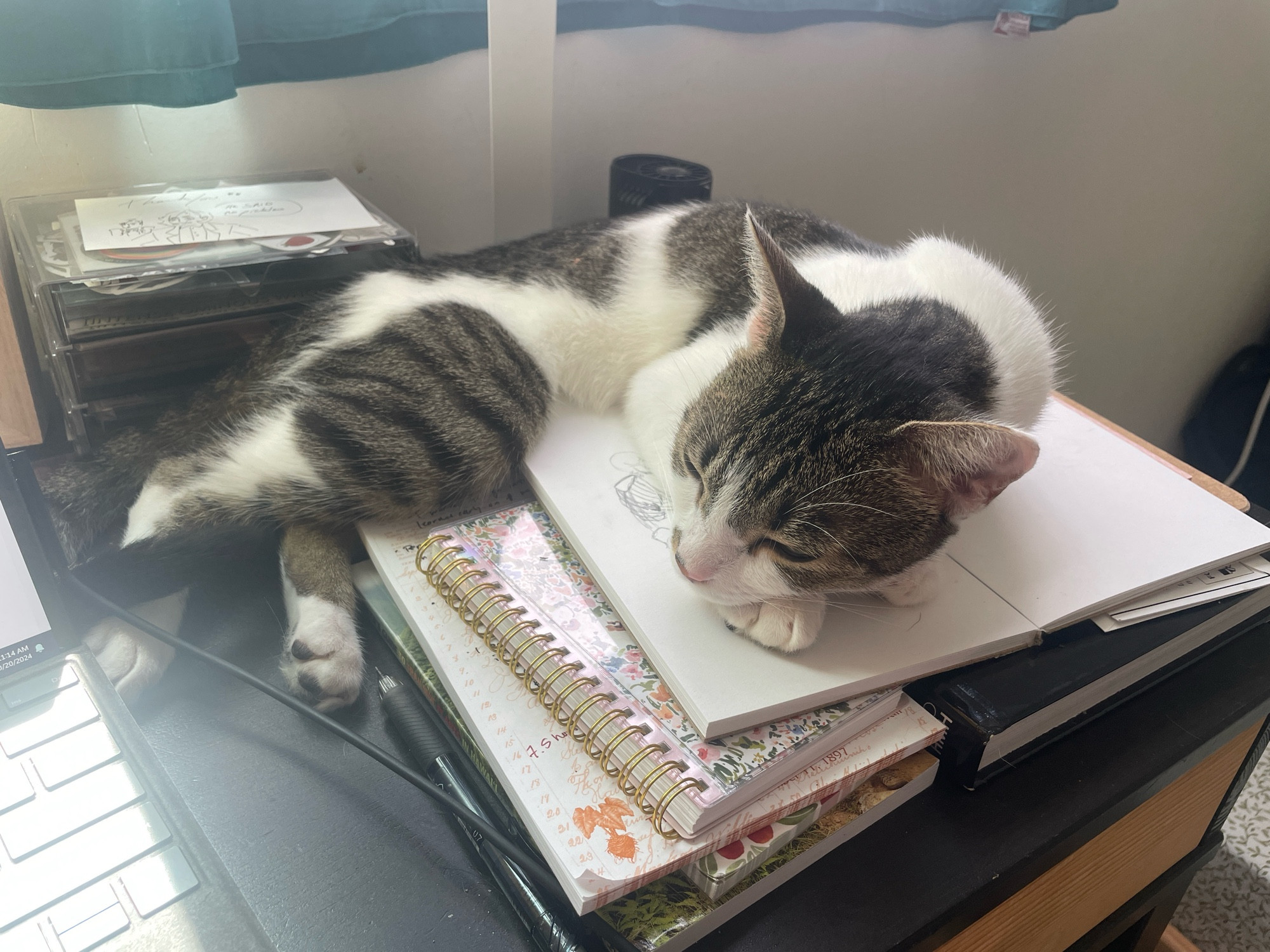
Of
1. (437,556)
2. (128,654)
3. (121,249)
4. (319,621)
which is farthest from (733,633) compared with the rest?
(121,249)

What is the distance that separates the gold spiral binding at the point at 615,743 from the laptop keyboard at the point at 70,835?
26 cm

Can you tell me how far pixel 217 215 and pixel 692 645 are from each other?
2.19 feet

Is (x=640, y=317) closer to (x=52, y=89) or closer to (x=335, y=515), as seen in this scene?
(x=335, y=515)

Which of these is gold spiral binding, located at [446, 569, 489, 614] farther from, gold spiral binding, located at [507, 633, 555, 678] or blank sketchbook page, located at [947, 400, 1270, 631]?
blank sketchbook page, located at [947, 400, 1270, 631]

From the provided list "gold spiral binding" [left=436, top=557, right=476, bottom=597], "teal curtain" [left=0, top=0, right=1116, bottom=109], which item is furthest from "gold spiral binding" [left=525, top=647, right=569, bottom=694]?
"teal curtain" [left=0, top=0, right=1116, bottom=109]

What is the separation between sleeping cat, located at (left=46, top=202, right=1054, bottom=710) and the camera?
0.61 metres

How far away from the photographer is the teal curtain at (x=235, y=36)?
0.71m

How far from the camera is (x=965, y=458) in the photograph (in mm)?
559

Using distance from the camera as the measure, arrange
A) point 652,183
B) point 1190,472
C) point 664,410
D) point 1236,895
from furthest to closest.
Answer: point 1236,895 < point 652,183 < point 1190,472 < point 664,410

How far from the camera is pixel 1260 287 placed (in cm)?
209

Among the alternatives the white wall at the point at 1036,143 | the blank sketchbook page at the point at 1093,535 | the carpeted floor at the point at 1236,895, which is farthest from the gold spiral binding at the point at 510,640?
the carpeted floor at the point at 1236,895

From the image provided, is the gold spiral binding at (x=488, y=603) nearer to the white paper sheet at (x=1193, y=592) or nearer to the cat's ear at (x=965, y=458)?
the cat's ear at (x=965, y=458)

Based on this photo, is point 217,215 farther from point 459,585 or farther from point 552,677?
point 552,677

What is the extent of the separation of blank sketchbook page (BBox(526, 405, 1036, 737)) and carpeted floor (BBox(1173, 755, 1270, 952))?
3.39ft
